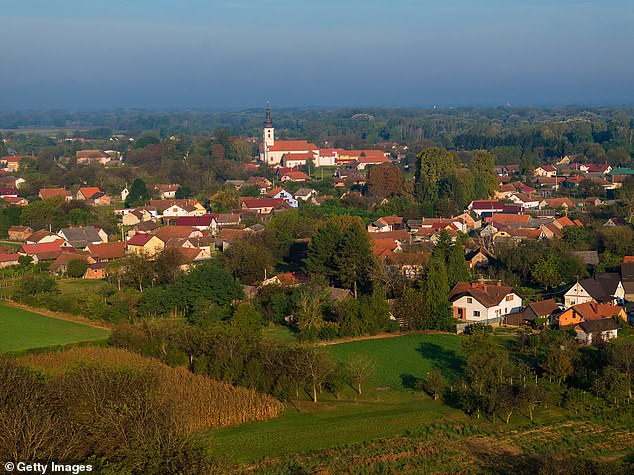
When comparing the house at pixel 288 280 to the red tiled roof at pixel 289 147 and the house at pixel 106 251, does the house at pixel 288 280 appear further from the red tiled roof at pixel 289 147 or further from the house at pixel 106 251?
the red tiled roof at pixel 289 147

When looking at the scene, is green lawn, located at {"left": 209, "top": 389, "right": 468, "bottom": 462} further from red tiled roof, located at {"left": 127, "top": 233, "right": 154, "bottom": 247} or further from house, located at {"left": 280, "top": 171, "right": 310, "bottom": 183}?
house, located at {"left": 280, "top": 171, "right": 310, "bottom": 183}

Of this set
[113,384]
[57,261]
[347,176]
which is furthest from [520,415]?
[347,176]

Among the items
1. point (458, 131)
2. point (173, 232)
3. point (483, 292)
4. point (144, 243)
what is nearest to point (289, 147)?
point (173, 232)

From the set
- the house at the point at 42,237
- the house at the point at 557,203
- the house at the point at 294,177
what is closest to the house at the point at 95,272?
the house at the point at 42,237

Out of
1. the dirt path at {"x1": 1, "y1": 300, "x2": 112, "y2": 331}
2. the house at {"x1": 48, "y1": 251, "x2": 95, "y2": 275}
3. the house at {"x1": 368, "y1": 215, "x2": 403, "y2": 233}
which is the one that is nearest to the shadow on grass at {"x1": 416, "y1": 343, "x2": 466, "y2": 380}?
the dirt path at {"x1": 1, "y1": 300, "x2": 112, "y2": 331}

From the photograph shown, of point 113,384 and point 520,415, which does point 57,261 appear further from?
point 520,415
